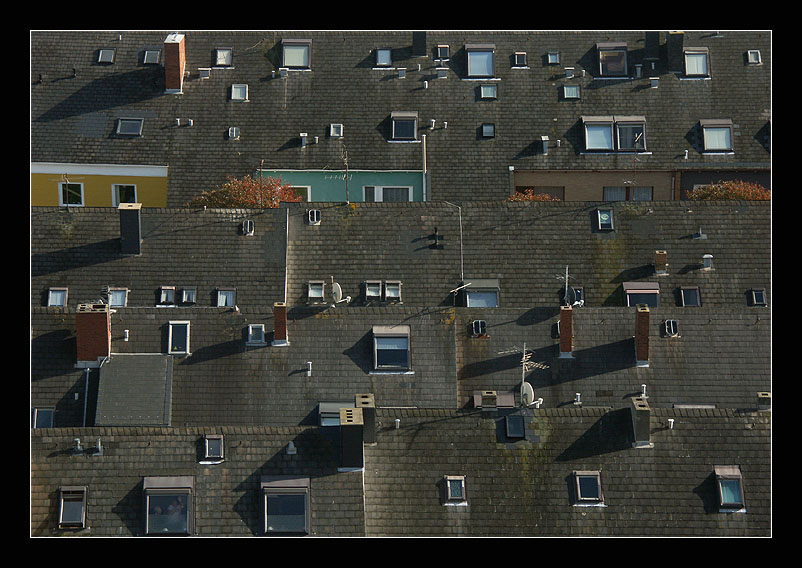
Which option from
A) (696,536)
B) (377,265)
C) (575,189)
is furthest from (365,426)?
(575,189)

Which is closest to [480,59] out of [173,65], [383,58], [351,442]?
[383,58]

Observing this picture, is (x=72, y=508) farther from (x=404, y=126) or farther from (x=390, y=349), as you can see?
(x=404, y=126)

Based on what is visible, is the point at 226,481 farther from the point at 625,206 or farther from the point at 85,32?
the point at 85,32

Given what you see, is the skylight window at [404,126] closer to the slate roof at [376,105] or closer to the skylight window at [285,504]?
the slate roof at [376,105]

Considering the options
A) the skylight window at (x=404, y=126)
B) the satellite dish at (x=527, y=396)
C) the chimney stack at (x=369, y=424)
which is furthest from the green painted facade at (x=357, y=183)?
the chimney stack at (x=369, y=424)

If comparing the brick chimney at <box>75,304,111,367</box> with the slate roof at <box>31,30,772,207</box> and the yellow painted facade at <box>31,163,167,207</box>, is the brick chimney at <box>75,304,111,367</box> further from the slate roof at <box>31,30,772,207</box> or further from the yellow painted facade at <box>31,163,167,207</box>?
the yellow painted facade at <box>31,163,167,207</box>
